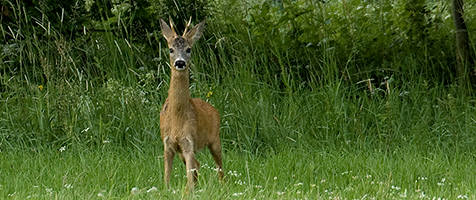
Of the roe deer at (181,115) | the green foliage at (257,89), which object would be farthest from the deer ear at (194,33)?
the green foliage at (257,89)

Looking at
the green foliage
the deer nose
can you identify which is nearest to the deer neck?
the deer nose

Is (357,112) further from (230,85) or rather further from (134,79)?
(134,79)

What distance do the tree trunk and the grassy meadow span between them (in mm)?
168

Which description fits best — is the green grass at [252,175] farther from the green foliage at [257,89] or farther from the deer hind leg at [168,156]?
the green foliage at [257,89]

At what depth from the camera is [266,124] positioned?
6121 mm

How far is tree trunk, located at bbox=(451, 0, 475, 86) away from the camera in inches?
289

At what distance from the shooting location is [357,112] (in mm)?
6180

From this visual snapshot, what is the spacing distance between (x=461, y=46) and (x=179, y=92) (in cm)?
404

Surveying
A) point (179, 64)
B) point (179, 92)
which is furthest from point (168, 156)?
point (179, 64)

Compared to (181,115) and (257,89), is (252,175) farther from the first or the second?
(257,89)

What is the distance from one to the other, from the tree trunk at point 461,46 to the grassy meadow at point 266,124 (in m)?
0.17

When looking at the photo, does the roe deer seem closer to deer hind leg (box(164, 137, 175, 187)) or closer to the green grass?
deer hind leg (box(164, 137, 175, 187))

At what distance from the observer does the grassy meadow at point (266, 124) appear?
4566mm

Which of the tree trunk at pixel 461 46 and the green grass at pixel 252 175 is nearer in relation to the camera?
the green grass at pixel 252 175
